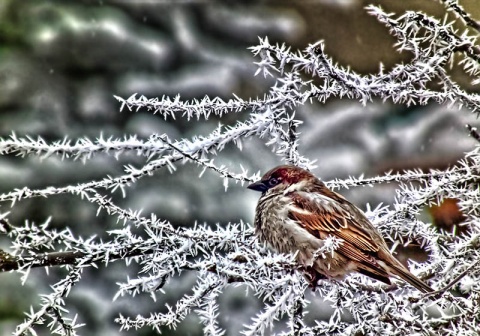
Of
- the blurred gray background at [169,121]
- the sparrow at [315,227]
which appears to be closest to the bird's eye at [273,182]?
the sparrow at [315,227]

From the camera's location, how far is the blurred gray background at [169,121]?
152cm

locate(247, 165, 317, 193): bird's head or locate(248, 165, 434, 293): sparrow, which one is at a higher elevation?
locate(247, 165, 317, 193): bird's head

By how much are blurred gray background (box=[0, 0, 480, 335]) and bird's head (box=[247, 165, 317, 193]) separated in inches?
17.4

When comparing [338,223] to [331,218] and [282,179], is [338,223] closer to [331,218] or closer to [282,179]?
[331,218]

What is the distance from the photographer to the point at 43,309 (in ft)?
2.24

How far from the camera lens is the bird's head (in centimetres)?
96

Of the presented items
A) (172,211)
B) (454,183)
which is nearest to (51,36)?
(172,211)

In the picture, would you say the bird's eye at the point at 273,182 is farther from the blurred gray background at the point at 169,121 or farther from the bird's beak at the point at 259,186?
the blurred gray background at the point at 169,121

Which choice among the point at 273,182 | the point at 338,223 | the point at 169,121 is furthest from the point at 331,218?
the point at 169,121

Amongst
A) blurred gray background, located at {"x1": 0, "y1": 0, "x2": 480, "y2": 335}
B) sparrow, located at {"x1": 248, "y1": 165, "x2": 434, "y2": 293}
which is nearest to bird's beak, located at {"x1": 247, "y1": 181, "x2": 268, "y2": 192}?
sparrow, located at {"x1": 248, "y1": 165, "x2": 434, "y2": 293}

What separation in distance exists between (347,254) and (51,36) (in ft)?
4.40

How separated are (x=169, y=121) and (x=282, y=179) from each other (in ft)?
2.39

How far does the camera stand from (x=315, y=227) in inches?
38.4

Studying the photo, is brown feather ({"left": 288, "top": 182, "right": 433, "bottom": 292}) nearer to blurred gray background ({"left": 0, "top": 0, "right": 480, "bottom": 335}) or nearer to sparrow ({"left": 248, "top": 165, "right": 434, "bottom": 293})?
sparrow ({"left": 248, "top": 165, "right": 434, "bottom": 293})
